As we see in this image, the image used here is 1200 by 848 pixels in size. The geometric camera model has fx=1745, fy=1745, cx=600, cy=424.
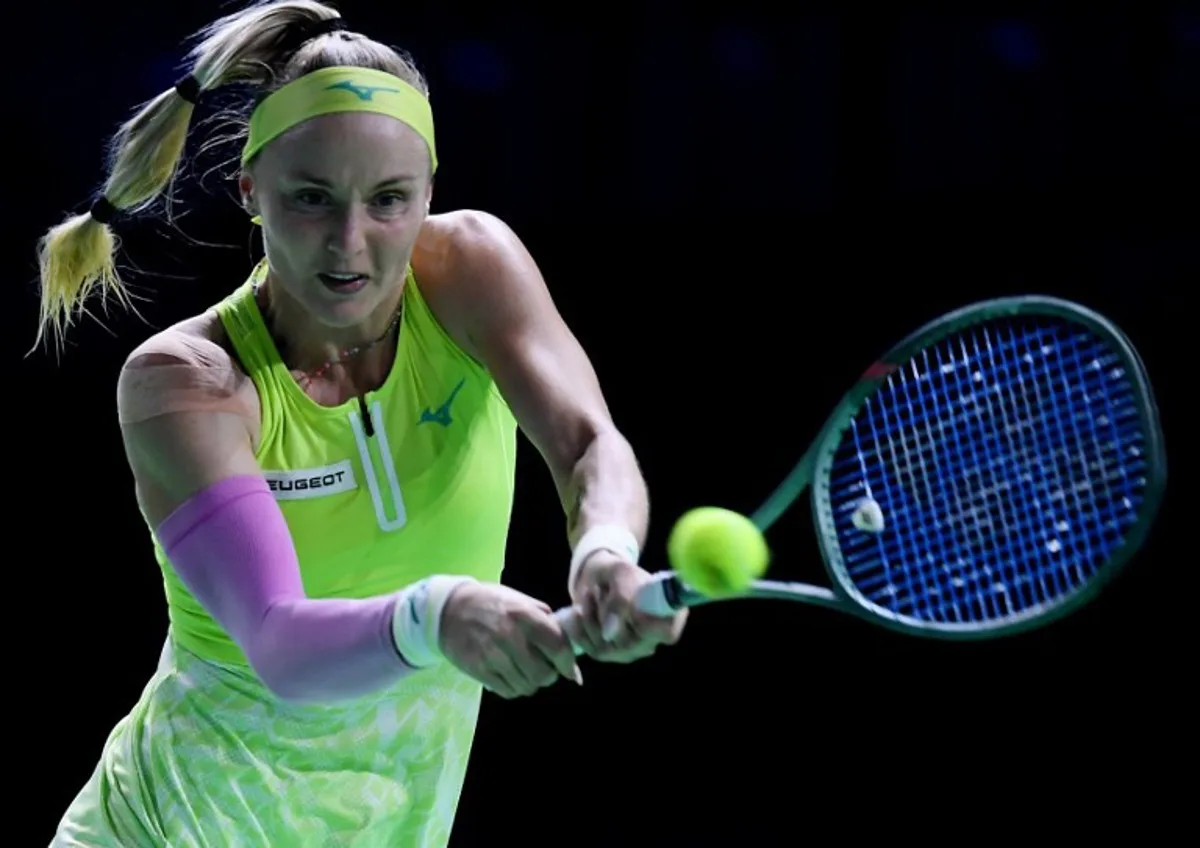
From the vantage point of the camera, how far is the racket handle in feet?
6.68

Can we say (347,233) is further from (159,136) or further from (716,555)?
(716,555)

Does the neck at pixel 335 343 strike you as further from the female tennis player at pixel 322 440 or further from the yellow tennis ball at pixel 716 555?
the yellow tennis ball at pixel 716 555

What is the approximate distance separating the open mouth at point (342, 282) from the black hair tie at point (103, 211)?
22.0 inches

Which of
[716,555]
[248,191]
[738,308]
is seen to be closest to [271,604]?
[716,555]

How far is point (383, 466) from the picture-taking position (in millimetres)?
2635

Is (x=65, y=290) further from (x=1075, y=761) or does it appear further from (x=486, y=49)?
(x=1075, y=761)

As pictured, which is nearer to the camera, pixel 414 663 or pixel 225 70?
pixel 414 663

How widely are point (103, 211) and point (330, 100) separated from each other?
22.6 inches

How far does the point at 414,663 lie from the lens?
6.95 ft

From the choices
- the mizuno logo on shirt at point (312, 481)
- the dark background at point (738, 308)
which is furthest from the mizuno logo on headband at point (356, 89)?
the dark background at point (738, 308)

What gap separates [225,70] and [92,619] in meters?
2.84

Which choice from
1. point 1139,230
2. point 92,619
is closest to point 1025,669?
point 1139,230

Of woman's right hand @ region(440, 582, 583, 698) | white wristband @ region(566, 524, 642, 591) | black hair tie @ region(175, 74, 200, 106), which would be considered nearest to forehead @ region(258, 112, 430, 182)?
black hair tie @ region(175, 74, 200, 106)

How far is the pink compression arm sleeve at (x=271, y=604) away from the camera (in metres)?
2.16
